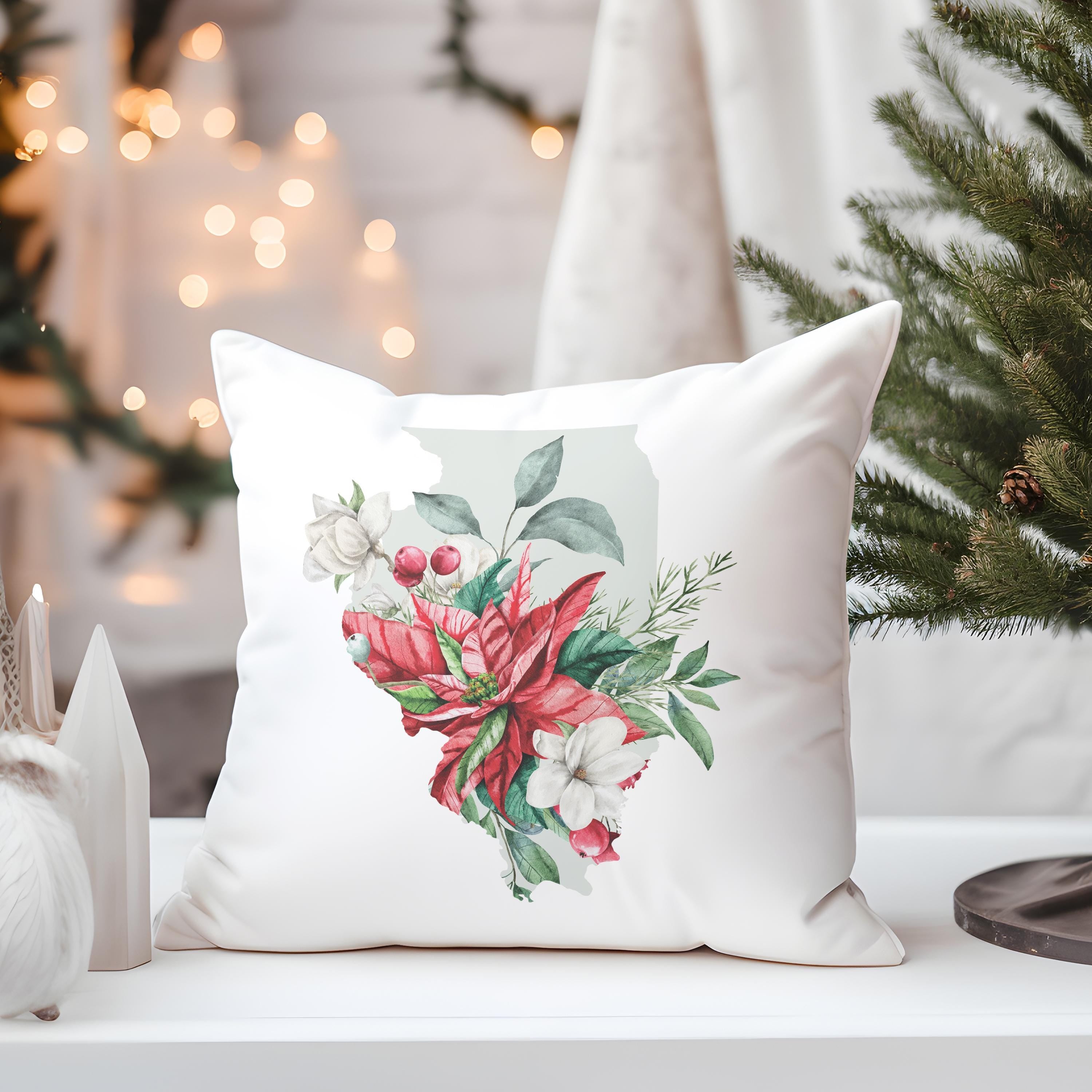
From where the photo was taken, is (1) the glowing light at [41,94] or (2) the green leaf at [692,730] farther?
(1) the glowing light at [41,94]

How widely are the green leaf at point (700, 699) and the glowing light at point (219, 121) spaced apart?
109 cm

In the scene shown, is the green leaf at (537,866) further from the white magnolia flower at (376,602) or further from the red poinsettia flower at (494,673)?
the white magnolia flower at (376,602)

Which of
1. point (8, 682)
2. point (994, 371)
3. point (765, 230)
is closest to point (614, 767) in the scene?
point (994, 371)

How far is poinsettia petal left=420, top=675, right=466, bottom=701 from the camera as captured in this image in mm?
654

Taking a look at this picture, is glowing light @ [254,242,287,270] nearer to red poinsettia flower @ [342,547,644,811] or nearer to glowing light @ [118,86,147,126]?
glowing light @ [118,86,147,126]

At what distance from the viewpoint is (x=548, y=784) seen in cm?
64

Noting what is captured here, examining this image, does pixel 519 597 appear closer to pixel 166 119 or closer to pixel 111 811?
pixel 111 811

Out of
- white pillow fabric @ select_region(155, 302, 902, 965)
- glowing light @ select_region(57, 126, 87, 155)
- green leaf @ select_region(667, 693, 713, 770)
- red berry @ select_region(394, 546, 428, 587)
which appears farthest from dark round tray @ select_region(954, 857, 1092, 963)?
glowing light @ select_region(57, 126, 87, 155)

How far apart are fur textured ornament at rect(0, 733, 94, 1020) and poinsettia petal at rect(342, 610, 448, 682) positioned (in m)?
0.20

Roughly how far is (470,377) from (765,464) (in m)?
0.75

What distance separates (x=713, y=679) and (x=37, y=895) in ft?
1.34

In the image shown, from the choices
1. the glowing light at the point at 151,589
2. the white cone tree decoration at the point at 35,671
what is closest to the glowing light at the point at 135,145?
the glowing light at the point at 151,589

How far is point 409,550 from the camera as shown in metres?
0.68

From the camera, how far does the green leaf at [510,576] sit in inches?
26.3
